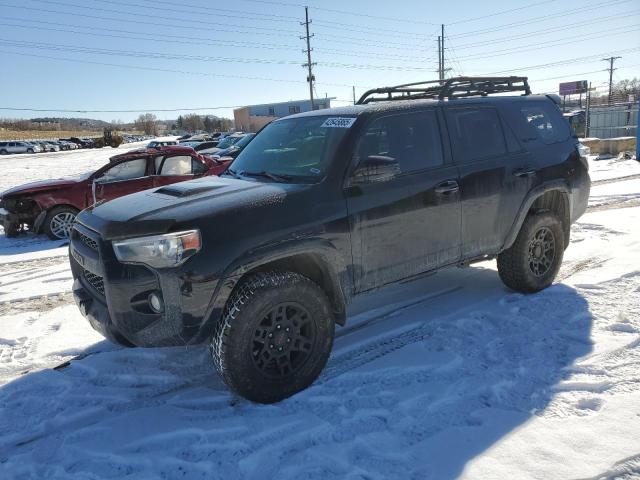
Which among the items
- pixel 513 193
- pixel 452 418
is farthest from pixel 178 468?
pixel 513 193

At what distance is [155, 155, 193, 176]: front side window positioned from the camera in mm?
9555

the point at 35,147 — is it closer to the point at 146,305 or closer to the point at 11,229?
the point at 11,229

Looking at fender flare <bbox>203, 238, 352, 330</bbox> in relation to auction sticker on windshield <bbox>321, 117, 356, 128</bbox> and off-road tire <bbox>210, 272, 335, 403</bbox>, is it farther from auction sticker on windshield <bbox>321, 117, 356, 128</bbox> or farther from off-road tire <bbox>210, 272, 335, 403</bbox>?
auction sticker on windshield <bbox>321, 117, 356, 128</bbox>

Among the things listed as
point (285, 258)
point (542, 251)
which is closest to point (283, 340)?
point (285, 258)

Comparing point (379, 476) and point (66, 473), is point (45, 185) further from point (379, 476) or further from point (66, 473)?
point (379, 476)

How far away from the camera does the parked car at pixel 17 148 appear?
49.2 m

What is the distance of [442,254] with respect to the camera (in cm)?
420

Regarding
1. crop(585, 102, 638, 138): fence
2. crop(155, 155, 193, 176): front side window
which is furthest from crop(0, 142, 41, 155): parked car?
crop(585, 102, 638, 138): fence

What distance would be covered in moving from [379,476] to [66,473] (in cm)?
167

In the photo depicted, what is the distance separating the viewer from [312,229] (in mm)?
3369

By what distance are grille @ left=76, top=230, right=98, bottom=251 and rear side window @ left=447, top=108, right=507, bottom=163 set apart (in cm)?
289

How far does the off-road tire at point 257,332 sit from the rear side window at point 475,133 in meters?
1.88

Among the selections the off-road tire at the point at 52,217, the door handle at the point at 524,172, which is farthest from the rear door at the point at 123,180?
the door handle at the point at 524,172

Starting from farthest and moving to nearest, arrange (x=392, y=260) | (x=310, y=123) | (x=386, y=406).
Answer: (x=310, y=123)
(x=392, y=260)
(x=386, y=406)
